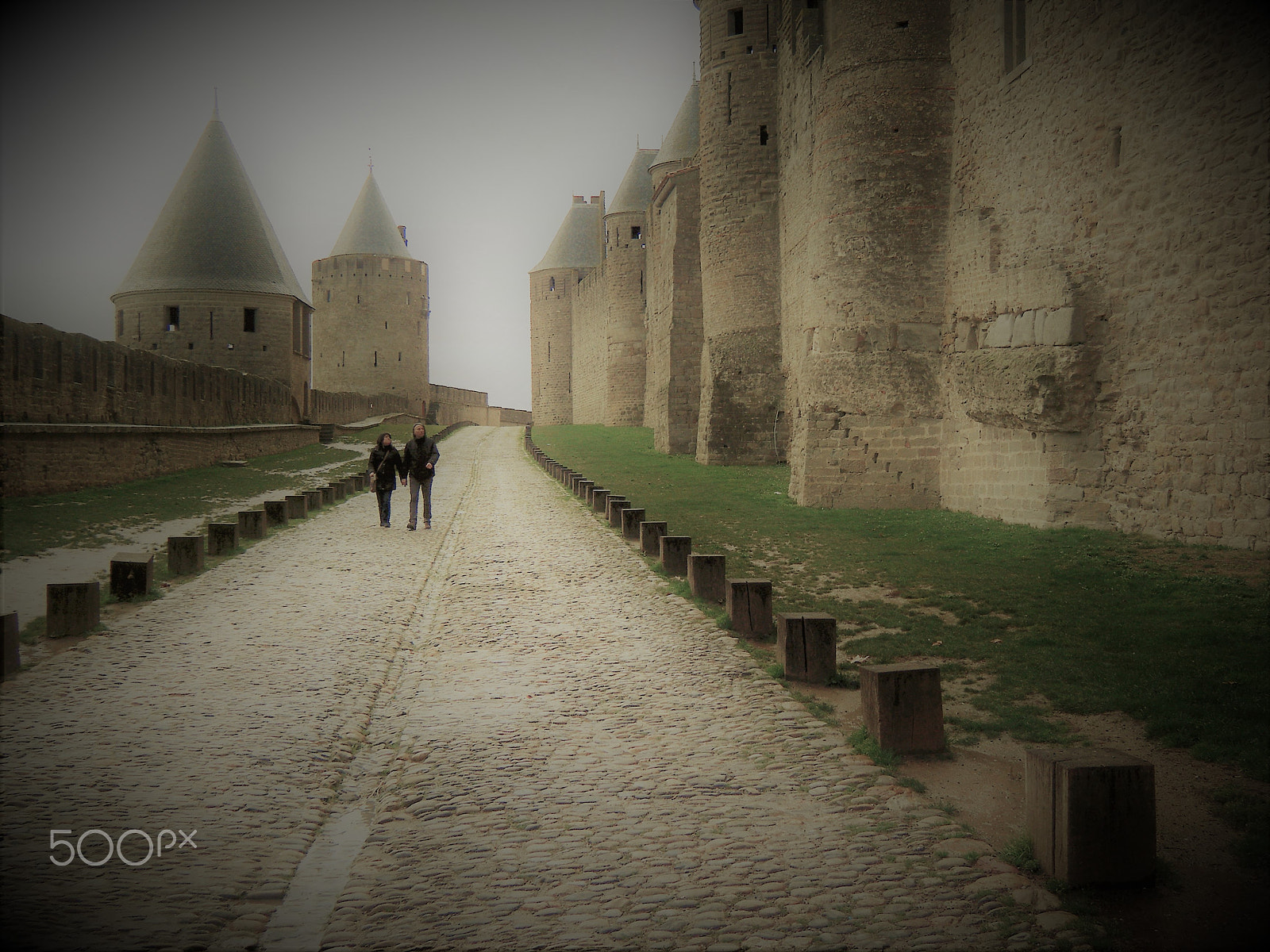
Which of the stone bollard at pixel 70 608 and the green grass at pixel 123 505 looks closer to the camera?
the stone bollard at pixel 70 608

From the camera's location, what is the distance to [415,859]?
9.34ft

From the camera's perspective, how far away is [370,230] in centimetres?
5669

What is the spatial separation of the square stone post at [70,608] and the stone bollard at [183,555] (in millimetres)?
2212

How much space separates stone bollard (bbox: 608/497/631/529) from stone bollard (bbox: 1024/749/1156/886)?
8561mm

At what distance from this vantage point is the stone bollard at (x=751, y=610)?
6.04 meters

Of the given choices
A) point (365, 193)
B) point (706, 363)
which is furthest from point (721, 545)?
point (365, 193)

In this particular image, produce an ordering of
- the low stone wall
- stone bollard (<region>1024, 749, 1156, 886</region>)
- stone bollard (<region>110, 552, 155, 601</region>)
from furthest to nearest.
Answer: the low stone wall → stone bollard (<region>110, 552, 155, 601</region>) → stone bollard (<region>1024, 749, 1156, 886</region>)

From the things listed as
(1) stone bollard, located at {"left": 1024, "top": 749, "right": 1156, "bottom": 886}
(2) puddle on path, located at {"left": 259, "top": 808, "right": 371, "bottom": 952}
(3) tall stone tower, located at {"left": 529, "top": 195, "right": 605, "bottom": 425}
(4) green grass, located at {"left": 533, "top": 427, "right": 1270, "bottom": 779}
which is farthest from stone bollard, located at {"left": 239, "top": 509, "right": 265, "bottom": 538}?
(3) tall stone tower, located at {"left": 529, "top": 195, "right": 605, "bottom": 425}

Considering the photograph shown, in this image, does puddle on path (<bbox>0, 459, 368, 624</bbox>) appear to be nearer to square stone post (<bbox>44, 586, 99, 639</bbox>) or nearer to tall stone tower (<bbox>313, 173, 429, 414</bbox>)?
square stone post (<bbox>44, 586, 99, 639</bbox>)

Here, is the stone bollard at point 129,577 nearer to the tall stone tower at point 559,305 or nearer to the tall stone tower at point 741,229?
the tall stone tower at point 741,229

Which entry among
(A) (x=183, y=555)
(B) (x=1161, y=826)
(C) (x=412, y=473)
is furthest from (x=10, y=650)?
(C) (x=412, y=473)

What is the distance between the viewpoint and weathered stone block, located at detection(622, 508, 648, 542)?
10.6 meters

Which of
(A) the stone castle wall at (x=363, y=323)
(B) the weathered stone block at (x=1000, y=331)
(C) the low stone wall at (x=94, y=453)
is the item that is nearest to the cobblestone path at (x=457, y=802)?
(B) the weathered stone block at (x=1000, y=331)

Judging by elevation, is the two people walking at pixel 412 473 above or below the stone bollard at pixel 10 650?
above
